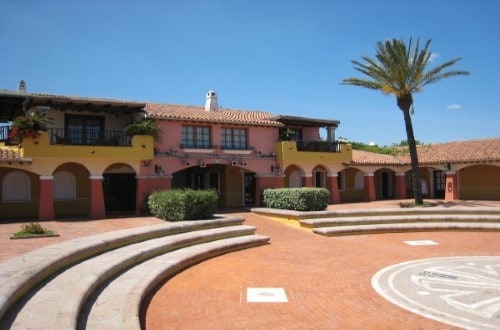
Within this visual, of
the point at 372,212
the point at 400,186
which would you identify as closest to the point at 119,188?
the point at 372,212

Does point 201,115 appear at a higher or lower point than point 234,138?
higher

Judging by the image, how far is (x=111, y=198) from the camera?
2580cm

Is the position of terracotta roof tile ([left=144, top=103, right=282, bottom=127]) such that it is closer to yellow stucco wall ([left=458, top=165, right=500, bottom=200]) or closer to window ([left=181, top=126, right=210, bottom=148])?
window ([left=181, top=126, right=210, bottom=148])

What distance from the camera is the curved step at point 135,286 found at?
23.6ft

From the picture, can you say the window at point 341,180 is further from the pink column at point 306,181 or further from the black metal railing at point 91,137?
the black metal railing at point 91,137

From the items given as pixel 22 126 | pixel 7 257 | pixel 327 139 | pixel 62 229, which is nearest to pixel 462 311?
pixel 7 257

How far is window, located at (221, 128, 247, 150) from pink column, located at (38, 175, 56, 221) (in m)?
10.2

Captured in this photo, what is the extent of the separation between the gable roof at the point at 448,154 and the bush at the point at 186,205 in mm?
16185

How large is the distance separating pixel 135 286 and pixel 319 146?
2280cm

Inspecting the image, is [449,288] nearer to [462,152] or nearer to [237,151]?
[237,151]

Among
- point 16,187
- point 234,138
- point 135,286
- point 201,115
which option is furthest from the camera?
point 234,138

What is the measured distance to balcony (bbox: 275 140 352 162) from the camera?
28.8 m

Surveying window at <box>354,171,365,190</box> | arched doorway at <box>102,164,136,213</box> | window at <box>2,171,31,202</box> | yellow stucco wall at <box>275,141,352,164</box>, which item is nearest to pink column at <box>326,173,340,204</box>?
yellow stucco wall at <box>275,141,352,164</box>

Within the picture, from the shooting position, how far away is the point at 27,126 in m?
19.9
